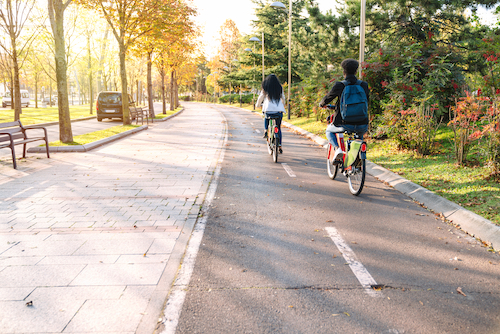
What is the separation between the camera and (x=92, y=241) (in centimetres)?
463

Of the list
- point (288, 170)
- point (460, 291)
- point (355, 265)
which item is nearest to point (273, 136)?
point (288, 170)

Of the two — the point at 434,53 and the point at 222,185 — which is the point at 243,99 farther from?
the point at 222,185

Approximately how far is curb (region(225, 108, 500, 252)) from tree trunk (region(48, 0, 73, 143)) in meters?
9.74

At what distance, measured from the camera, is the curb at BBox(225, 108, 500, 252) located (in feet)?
15.3

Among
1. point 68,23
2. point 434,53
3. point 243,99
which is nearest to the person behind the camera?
point 434,53

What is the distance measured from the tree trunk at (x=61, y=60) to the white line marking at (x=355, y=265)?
34.1ft

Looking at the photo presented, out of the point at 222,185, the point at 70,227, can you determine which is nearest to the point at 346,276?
the point at 70,227

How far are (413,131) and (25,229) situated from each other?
8552mm

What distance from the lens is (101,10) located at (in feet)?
63.0

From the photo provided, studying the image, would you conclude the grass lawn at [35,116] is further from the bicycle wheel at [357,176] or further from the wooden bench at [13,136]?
the bicycle wheel at [357,176]

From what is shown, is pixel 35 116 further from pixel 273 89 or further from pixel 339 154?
pixel 339 154

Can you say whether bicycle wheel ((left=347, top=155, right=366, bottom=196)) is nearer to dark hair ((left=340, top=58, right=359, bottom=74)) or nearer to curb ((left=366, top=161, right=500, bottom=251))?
curb ((left=366, top=161, right=500, bottom=251))

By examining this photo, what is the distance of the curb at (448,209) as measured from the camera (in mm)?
4676

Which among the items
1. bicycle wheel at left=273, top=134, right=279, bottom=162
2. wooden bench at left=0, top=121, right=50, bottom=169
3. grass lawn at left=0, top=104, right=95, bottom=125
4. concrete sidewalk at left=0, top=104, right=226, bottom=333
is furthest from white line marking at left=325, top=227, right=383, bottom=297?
grass lawn at left=0, top=104, right=95, bottom=125
